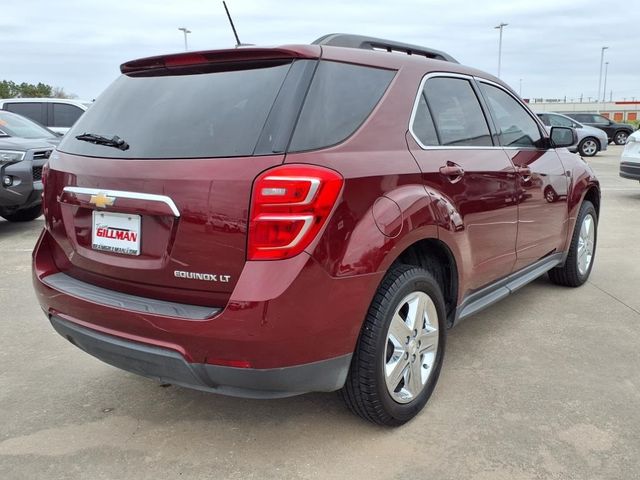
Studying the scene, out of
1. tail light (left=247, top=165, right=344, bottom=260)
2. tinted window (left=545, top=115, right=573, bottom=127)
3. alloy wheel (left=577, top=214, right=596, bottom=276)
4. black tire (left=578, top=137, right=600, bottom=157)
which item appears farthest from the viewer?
black tire (left=578, top=137, right=600, bottom=157)

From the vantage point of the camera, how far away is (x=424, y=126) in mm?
2812

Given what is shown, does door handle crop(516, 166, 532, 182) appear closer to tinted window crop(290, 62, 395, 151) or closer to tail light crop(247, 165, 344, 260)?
tinted window crop(290, 62, 395, 151)

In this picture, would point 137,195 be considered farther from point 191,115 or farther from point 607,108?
point 607,108

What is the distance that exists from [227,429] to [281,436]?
0.85 ft

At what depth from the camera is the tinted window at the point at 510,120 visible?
3.57 meters

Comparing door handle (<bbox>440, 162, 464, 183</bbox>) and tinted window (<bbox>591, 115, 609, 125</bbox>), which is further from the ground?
tinted window (<bbox>591, 115, 609, 125</bbox>)

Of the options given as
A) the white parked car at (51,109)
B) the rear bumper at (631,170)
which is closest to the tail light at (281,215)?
the rear bumper at (631,170)

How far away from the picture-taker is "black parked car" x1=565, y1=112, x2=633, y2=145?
87.7 ft

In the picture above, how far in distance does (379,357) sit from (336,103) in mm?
1046

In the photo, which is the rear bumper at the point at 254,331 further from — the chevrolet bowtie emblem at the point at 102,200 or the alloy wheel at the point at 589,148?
the alloy wheel at the point at 589,148


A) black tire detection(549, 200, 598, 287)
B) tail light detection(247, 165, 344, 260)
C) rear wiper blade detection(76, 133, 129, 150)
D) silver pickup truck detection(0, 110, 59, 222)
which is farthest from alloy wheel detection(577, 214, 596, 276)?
silver pickup truck detection(0, 110, 59, 222)

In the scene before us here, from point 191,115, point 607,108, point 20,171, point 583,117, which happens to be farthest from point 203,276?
point 607,108

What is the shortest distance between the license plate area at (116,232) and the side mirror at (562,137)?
3116mm

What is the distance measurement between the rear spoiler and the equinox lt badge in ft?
2.97
